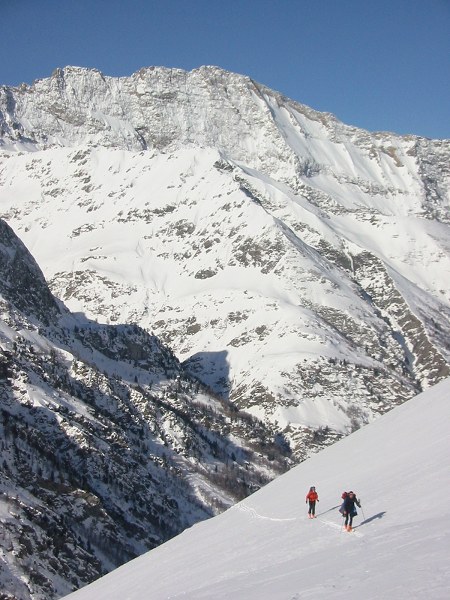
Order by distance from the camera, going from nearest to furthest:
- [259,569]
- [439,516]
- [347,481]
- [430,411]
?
[439,516] < [259,569] < [347,481] < [430,411]

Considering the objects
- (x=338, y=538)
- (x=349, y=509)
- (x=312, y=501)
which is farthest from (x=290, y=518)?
(x=338, y=538)

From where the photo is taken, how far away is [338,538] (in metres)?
37.9

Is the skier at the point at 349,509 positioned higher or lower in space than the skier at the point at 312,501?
lower

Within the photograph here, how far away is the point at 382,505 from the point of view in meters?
40.3

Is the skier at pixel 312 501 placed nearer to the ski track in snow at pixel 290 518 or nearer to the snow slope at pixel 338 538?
the ski track in snow at pixel 290 518

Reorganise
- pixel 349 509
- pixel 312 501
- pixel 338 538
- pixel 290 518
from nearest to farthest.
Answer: pixel 338 538, pixel 349 509, pixel 312 501, pixel 290 518

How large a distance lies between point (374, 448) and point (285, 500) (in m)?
6.98

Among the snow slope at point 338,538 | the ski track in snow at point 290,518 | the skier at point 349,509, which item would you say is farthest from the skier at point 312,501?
the skier at point 349,509

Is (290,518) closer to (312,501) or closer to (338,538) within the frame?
(312,501)

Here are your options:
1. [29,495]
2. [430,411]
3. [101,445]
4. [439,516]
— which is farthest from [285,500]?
[101,445]

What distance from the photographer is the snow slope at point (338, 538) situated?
91.5ft

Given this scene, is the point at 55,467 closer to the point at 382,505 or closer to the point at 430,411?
the point at 430,411

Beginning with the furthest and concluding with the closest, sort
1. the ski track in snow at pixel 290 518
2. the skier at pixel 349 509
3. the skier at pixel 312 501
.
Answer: the skier at pixel 312 501
the ski track in snow at pixel 290 518
the skier at pixel 349 509

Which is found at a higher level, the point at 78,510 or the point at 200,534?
the point at 78,510
